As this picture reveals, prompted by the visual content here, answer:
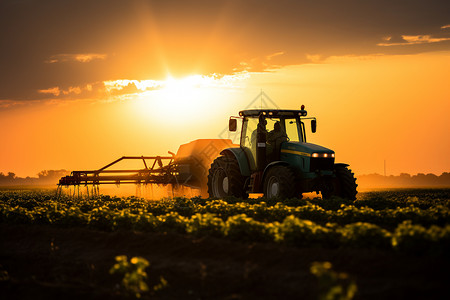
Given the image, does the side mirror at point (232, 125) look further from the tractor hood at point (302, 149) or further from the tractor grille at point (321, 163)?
the tractor grille at point (321, 163)

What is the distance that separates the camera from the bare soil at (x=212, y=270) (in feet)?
25.0

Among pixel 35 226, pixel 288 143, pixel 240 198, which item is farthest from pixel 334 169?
pixel 35 226

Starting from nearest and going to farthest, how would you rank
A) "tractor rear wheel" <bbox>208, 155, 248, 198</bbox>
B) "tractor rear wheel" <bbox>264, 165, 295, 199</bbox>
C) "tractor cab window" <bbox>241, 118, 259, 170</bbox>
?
"tractor rear wheel" <bbox>264, 165, 295, 199</bbox>, "tractor cab window" <bbox>241, 118, 259, 170</bbox>, "tractor rear wheel" <bbox>208, 155, 248, 198</bbox>

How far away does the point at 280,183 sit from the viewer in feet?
52.7

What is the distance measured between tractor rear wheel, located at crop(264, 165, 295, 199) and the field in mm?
2435

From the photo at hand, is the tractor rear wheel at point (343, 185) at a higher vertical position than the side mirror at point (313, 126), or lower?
lower

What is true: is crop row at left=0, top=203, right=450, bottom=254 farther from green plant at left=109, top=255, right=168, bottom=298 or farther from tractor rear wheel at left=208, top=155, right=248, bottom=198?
tractor rear wheel at left=208, top=155, right=248, bottom=198

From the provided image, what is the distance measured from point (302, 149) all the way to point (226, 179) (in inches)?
134

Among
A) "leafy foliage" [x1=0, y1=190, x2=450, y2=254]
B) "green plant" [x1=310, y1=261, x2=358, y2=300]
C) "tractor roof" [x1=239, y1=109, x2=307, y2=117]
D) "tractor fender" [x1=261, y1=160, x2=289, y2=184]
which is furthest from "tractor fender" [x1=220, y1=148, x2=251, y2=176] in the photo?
"green plant" [x1=310, y1=261, x2=358, y2=300]

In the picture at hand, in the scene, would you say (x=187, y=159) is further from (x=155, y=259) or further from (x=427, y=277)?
(x=427, y=277)

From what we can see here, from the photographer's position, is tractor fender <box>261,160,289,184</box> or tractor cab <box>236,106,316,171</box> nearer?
tractor fender <box>261,160,289,184</box>

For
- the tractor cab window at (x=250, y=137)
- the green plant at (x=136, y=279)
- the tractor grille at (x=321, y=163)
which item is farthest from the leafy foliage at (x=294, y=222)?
the green plant at (x=136, y=279)

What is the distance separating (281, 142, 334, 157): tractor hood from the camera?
1623cm

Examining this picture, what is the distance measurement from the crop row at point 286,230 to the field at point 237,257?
2 centimetres
